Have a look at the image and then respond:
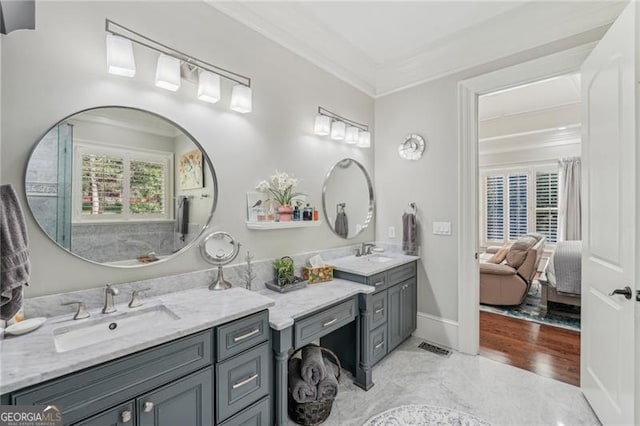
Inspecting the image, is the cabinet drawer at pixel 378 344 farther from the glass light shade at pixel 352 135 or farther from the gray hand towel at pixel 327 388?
the glass light shade at pixel 352 135

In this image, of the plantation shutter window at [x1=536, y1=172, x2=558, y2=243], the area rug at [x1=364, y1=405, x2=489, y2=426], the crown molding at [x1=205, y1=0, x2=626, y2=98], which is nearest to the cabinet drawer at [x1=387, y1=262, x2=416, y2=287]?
the area rug at [x1=364, y1=405, x2=489, y2=426]

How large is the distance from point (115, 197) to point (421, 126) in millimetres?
2716

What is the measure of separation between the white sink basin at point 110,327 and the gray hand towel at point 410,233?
2.28 metres

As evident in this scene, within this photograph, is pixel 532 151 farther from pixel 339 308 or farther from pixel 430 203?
pixel 339 308

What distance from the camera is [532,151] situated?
5.92 m

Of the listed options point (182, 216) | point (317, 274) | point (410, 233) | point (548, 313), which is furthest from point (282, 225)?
point (548, 313)

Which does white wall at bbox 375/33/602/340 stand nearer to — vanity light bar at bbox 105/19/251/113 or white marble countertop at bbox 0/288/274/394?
vanity light bar at bbox 105/19/251/113

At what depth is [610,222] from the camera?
1.66 m

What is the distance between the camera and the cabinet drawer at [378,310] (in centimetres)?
227

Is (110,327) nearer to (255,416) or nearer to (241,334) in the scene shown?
(241,334)

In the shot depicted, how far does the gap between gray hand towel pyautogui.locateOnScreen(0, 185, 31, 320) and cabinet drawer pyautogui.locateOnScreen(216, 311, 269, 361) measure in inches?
31.4

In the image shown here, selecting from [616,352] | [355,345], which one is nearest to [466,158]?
[616,352]

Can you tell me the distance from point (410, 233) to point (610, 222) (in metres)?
1.51

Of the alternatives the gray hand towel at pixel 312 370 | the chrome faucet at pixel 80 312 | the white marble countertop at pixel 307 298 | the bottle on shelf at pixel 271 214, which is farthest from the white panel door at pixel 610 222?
the chrome faucet at pixel 80 312
